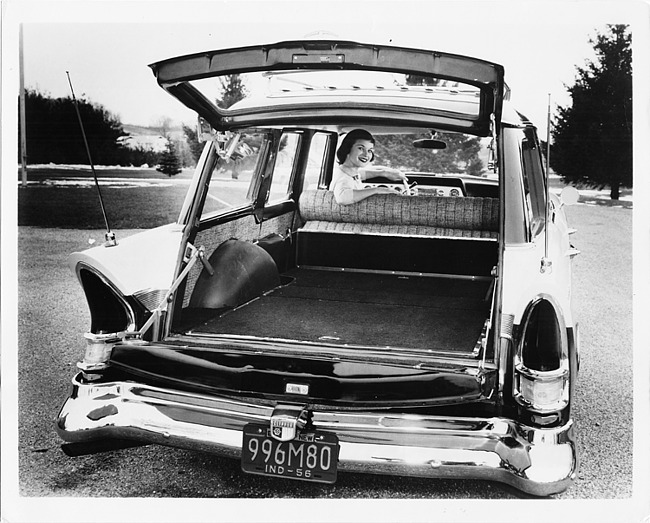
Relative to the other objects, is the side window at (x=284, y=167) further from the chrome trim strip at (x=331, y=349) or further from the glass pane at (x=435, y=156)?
the chrome trim strip at (x=331, y=349)

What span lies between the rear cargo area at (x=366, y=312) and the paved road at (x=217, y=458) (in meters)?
0.57

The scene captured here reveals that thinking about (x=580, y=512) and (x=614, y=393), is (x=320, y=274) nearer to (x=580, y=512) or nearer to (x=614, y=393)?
(x=614, y=393)

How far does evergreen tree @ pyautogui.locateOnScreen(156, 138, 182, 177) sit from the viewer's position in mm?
4238

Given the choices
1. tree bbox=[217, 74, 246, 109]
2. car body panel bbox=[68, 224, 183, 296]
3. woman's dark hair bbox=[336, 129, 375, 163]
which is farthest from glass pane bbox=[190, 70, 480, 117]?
car body panel bbox=[68, 224, 183, 296]

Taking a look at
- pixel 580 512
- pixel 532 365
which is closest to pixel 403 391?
pixel 532 365

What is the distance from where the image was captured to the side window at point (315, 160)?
4363 mm

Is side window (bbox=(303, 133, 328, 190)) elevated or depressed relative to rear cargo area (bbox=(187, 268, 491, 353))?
elevated

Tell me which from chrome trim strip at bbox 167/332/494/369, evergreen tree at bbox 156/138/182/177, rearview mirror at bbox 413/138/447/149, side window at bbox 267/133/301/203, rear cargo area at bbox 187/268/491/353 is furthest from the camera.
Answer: evergreen tree at bbox 156/138/182/177

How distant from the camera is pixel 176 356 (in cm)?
239

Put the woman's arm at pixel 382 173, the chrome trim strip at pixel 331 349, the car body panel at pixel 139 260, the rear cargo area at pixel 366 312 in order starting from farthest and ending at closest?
the woman's arm at pixel 382 173
the rear cargo area at pixel 366 312
the car body panel at pixel 139 260
the chrome trim strip at pixel 331 349

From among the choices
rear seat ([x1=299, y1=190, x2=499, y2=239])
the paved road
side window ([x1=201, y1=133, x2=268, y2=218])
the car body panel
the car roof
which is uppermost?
the car roof

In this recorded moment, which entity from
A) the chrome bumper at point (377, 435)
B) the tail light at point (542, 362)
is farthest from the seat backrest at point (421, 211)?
the chrome bumper at point (377, 435)

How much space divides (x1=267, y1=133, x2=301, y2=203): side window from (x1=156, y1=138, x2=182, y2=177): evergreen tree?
71 centimetres

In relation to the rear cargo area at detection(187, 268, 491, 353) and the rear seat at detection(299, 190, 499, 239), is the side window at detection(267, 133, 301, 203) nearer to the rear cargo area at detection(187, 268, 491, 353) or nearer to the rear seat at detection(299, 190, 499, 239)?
the rear seat at detection(299, 190, 499, 239)
